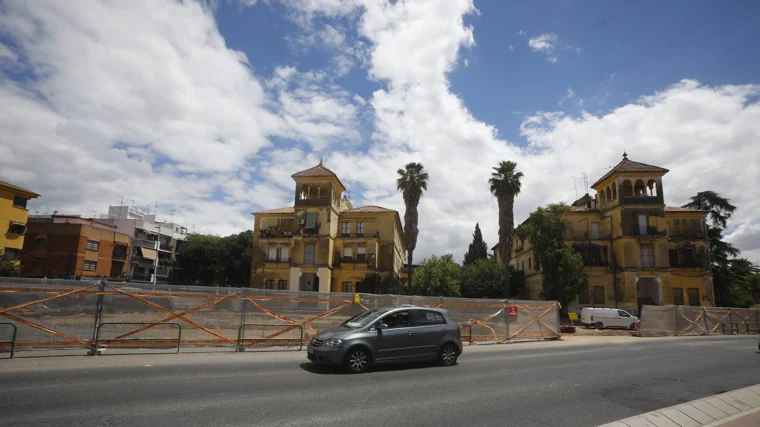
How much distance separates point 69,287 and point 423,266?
37136 millimetres

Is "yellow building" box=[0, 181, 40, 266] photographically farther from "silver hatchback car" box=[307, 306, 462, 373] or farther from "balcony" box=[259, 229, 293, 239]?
"silver hatchback car" box=[307, 306, 462, 373]

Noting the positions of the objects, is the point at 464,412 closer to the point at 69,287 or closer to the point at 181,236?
the point at 69,287

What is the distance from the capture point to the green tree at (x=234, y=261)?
6391cm

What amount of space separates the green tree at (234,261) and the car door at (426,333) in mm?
56171

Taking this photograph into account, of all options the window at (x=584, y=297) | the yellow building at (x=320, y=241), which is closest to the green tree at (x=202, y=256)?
the yellow building at (x=320, y=241)

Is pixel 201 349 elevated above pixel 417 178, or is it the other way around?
pixel 417 178

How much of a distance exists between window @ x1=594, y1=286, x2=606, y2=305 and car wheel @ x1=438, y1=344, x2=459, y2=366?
1621 inches

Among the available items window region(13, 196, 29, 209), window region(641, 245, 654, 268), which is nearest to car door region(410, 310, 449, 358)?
window region(641, 245, 654, 268)

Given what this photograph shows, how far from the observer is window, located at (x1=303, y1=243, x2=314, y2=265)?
48.1 meters

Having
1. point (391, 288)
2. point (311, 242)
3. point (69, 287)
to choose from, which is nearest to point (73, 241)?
point (311, 242)

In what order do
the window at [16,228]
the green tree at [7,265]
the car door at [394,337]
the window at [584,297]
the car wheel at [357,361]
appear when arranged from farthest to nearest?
1. the window at [584,297]
2. the window at [16,228]
3. the green tree at [7,265]
4. the car door at [394,337]
5. the car wheel at [357,361]

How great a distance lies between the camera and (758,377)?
33.5ft

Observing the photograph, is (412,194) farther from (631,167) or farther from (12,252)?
(12,252)

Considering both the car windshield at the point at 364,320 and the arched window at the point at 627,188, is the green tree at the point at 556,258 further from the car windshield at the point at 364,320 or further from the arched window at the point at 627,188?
the car windshield at the point at 364,320
